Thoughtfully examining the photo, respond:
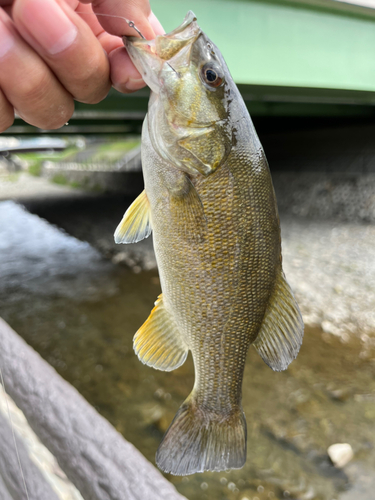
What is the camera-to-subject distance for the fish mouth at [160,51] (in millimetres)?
1104

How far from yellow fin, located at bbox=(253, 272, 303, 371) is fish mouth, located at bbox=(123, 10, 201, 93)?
2.45 feet

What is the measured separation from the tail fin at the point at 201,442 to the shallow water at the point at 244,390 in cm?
187

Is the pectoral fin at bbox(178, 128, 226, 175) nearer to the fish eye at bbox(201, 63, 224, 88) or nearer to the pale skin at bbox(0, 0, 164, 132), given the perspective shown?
the fish eye at bbox(201, 63, 224, 88)

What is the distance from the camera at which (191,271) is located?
4.01 ft

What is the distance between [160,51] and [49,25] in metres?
0.32

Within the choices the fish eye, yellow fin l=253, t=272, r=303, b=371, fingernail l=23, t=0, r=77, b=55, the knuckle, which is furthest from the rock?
fingernail l=23, t=0, r=77, b=55

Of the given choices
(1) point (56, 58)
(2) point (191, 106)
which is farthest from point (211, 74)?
(1) point (56, 58)

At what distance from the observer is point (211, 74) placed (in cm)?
118

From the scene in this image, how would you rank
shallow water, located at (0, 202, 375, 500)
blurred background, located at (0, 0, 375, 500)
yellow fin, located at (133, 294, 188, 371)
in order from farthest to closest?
blurred background, located at (0, 0, 375, 500) → shallow water, located at (0, 202, 375, 500) → yellow fin, located at (133, 294, 188, 371)

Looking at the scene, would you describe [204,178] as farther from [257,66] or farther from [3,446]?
[257,66]

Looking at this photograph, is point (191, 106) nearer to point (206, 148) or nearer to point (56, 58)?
point (206, 148)

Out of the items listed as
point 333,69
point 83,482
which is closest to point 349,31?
point 333,69

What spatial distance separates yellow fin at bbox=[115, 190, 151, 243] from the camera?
1.28m

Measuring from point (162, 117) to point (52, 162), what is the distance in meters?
28.8
